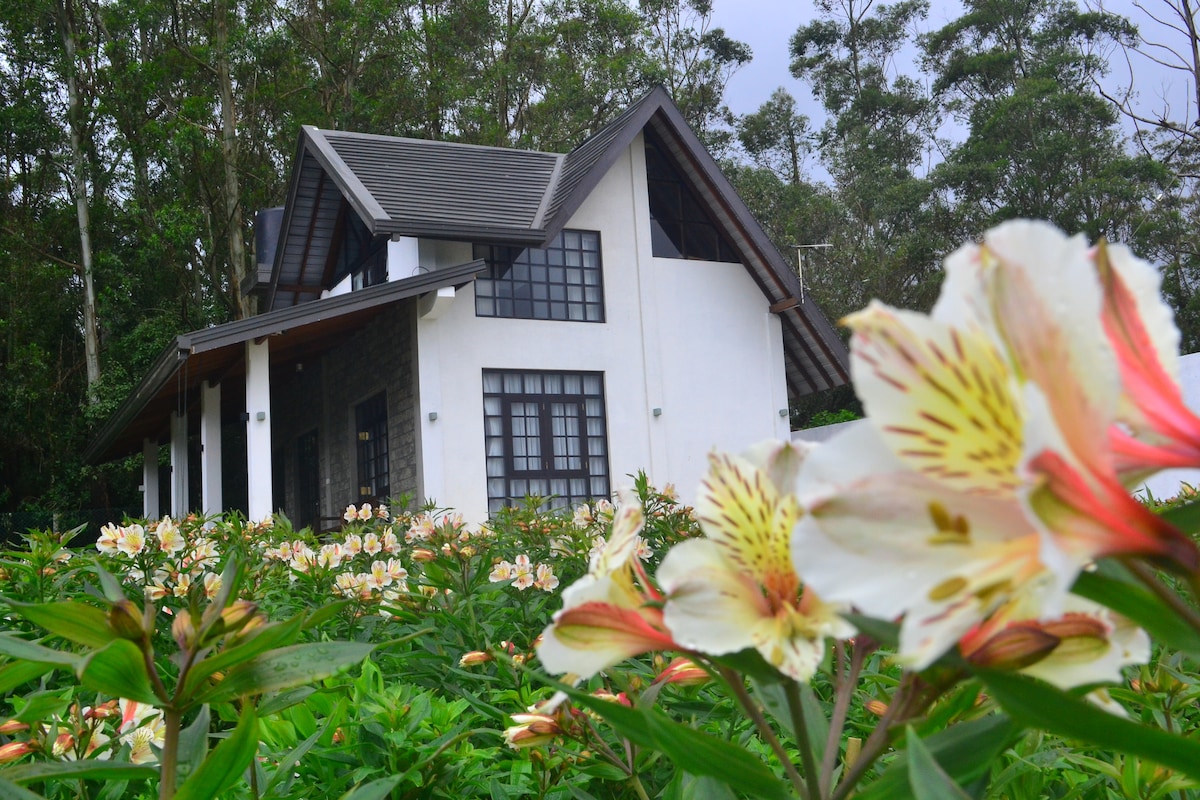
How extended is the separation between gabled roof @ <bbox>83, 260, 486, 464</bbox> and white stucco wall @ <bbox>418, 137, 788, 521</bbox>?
34.9 inches

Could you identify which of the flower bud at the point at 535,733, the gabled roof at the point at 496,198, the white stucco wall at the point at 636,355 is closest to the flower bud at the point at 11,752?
the flower bud at the point at 535,733

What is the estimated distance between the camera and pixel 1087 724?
0.43 metres

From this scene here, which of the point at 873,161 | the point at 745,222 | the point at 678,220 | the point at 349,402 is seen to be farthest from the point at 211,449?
the point at 873,161

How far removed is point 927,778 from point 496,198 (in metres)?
13.6

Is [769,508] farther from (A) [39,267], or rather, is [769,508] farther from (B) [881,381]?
(A) [39,267]

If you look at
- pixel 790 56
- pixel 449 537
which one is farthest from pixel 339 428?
pixel 790 56

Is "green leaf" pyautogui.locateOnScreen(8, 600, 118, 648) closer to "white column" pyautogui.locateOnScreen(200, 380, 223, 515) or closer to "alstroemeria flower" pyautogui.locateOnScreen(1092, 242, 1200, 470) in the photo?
"alstroemeria flower" pyautogui.locateOnScreen(1092, 242, 1200, 470)

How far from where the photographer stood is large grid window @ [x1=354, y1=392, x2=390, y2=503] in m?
13.3

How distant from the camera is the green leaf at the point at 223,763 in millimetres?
781

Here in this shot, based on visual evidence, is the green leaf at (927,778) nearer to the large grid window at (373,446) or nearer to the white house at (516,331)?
the white house at (516,331)

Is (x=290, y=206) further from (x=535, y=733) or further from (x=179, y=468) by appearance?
(x=535, y=733)

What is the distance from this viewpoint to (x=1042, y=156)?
2819 centimetres

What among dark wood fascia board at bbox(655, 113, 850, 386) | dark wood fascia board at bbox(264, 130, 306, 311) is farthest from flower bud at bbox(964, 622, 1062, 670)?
dark wood fascia board at bbox(264, 130, 306, 311)

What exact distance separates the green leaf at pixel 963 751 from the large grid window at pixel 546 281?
40.9ft
